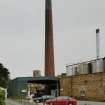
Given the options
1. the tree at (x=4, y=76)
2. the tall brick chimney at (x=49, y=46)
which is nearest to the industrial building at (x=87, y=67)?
the tall brick chimney at (x=49, y=46)

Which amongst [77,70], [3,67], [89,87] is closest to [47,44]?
[3,67]

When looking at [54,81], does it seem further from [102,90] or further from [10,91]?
[102,90]

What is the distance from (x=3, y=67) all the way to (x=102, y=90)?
41306mm

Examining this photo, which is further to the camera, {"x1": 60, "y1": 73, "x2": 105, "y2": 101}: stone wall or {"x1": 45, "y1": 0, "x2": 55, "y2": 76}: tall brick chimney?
{"x1": 45, "y1": 0, "x2": 55, "y2": 76}: tall brick chimney

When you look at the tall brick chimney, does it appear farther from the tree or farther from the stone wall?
the stone wall

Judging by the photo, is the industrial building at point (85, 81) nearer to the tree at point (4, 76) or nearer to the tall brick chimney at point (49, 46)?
the tall brick chimney at point (49, 46)

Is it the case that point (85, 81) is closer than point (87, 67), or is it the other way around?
point (85, 81)

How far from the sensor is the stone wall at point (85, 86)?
78375 millimetres

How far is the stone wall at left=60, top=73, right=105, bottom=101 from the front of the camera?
78375 mm

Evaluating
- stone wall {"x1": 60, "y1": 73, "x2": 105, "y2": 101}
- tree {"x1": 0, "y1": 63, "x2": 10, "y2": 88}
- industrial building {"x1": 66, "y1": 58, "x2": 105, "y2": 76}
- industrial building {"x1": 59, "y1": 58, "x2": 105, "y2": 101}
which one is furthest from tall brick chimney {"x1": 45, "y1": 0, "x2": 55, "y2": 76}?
stone wall {"x1": 60, "y1": 73, "x2": 105, "y2": 101}

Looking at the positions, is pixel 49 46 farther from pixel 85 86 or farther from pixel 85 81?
pixel 85 86

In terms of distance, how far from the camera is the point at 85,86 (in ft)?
279

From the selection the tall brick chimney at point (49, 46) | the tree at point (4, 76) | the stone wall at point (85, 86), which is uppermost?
the tall brick chimney at point (49, 46)

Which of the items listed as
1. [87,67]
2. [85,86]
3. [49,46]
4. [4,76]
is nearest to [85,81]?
[85,86]
